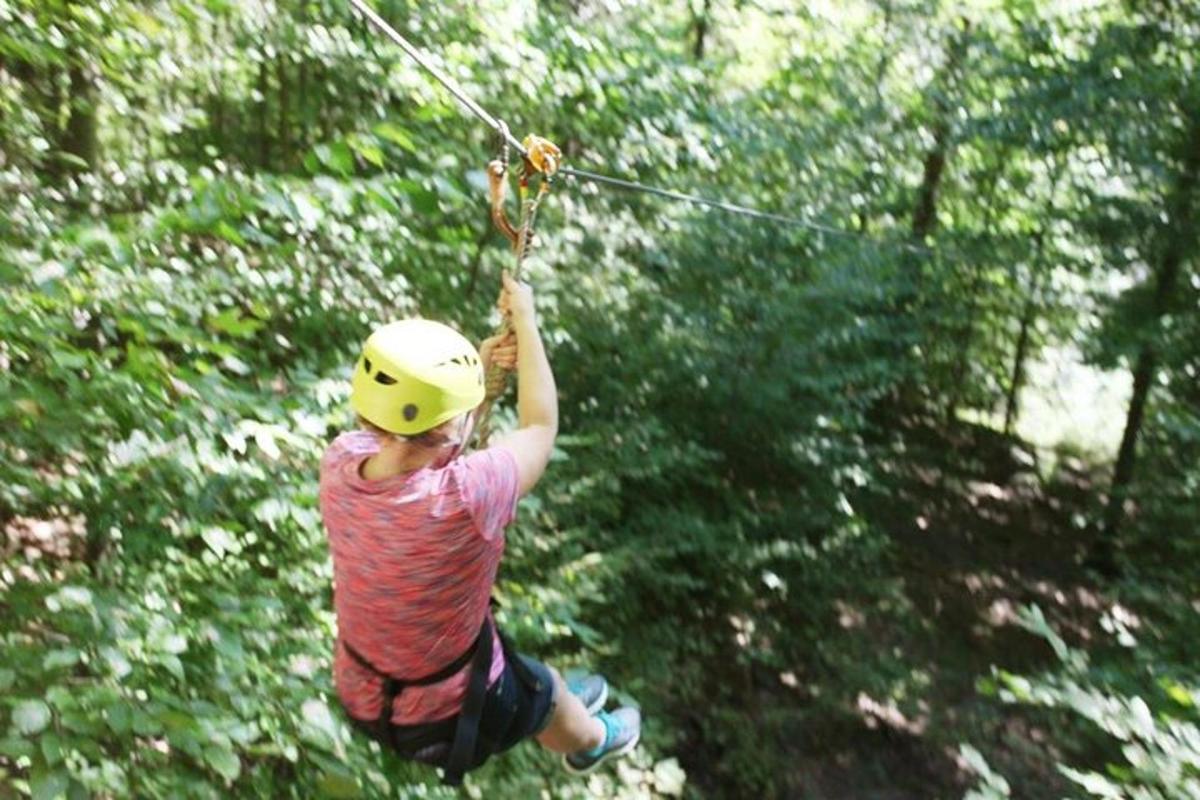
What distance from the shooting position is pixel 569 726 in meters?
2.61

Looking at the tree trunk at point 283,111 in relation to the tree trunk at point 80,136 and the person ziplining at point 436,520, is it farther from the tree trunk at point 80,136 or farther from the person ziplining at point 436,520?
the person ziplining at point 436,520

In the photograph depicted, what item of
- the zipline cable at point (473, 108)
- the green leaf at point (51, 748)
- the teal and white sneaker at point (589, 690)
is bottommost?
the teal and white sneaker at point (589, 690)

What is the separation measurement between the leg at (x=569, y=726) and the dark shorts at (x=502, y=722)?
49 mm

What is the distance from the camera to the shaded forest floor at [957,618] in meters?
6.66

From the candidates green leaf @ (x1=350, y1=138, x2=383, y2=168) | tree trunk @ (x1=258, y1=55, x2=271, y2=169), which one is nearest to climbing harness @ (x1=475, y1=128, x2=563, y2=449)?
green leaf @ (x1=350, y1=138, x2=383, y2=168)

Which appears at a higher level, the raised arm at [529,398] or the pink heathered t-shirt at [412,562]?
the raised arm at [529,398]

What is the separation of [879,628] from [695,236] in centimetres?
392

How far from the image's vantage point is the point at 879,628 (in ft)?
25.2

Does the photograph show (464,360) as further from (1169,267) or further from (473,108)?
(1169,267)

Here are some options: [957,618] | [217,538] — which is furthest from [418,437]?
[957,618]

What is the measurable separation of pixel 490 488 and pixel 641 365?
4344 mm

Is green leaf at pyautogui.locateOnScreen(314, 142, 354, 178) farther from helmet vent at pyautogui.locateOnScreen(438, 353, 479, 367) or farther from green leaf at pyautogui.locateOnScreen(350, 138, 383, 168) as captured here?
helmet vent at pyautogui.locateOnScreen(438, 353, 479, 367)

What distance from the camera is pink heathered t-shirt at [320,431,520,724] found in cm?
177

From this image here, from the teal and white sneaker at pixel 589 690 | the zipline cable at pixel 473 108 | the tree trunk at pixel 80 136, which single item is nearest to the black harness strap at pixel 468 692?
the teal and white sneaker at pixel 589 690
